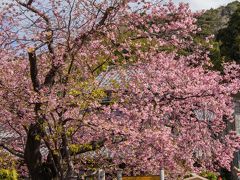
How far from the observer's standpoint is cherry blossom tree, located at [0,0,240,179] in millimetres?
9844

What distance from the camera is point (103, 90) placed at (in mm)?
10625

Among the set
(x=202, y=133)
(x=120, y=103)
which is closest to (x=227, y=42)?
(x=202, y=133)

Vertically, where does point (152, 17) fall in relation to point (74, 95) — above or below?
above

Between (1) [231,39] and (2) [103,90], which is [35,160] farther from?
(1) [231,39]

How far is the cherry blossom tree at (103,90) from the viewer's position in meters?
9.84

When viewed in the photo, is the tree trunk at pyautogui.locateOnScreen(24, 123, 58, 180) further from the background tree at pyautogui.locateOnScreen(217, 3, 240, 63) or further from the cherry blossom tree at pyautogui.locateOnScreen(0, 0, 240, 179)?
the background tree at pyautogui.locateOnScreen(217, 3, 240, 63)

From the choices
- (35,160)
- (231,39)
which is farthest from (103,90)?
(231,39)

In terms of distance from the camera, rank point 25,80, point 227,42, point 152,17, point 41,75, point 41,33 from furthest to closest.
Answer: point 227,42
point 41,75
point 25,80
point 152,17
point 41,33

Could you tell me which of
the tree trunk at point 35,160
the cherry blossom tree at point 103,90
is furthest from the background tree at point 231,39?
the tree trunk at point 35,160

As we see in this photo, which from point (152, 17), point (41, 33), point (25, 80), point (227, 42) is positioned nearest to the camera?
point (41, 33)

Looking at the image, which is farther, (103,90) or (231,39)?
(231,39)

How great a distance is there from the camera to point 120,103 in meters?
11.0

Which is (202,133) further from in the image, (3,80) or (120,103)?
(3,80)

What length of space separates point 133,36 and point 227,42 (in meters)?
34.6
